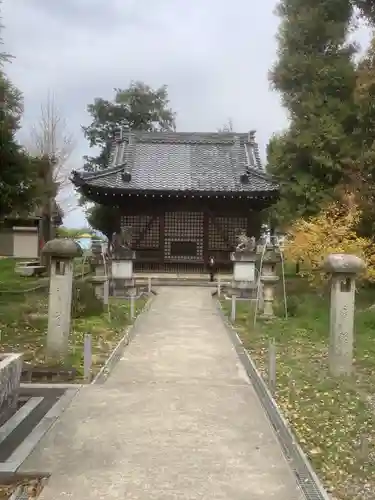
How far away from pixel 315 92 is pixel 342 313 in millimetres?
17333

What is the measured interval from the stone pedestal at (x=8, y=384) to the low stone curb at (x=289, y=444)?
115 inches

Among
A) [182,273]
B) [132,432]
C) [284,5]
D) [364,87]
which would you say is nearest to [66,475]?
[132,432]

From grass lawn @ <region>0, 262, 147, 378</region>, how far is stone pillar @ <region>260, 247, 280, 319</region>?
3.49m

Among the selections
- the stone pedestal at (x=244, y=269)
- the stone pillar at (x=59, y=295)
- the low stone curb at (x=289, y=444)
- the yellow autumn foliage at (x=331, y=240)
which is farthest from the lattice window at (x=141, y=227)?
Result: the low stone curb at (x=289, y=444)

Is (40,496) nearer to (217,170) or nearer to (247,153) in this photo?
(217,170)

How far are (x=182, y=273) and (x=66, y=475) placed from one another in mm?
19854

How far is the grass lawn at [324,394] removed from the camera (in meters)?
4.89

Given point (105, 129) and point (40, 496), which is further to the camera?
point (105, 129)

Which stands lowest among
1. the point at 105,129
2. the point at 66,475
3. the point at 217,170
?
the point at 66,475

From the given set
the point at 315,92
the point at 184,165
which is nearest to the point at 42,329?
the point at 184,165

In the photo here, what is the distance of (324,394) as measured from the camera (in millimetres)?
7355

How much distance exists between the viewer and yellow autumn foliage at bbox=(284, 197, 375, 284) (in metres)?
15.6

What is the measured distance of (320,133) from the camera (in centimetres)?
2294

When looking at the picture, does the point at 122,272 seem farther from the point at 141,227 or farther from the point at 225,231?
the point at 225,231
